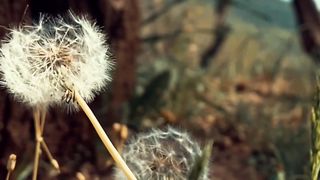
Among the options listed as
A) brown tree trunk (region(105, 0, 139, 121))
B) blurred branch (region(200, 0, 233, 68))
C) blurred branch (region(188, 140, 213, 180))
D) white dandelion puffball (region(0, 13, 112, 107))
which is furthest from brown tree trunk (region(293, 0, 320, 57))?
blurred branch (region(188, 140, 213, 180))

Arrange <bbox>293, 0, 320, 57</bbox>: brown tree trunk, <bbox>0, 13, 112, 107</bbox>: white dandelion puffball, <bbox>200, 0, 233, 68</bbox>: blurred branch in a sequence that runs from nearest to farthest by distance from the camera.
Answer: <bbox>0, 13, 112, 107</bbox>: white dandelion puffball < <bbox>293, 0, 320, 57</bbox>: brown tree trunk < <bbox>200, 0, 233, 68</bbox>: blurred branch

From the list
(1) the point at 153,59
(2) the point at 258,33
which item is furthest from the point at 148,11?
(2) the point at 258,33

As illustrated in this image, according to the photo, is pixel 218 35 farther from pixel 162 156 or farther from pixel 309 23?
pixel 162 156

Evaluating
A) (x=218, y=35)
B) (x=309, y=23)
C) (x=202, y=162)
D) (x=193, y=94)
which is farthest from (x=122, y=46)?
(x=218, y=35)

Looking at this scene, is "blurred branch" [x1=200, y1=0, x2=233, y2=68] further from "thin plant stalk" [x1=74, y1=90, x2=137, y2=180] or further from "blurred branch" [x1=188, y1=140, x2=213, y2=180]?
"blurred branch" [x1=188, y1=140, x2=213, y2=180]

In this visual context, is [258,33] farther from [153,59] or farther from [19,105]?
[19,105]

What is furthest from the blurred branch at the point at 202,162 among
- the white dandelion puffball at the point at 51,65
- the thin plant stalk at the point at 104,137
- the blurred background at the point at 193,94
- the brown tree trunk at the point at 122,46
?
the brown tree trunk at the point at 122,46
